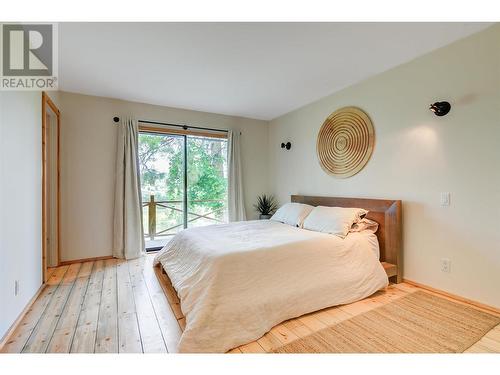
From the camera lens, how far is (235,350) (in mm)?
1609

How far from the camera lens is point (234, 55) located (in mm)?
2418

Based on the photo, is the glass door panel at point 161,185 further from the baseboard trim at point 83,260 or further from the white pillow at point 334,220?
the white pillow at point 334,220

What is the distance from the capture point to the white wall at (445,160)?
2047 millimetres

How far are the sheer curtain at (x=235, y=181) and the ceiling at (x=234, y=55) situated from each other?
105 centimetres

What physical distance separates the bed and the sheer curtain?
157cm

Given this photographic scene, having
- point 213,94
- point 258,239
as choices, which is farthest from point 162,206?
point 258,239

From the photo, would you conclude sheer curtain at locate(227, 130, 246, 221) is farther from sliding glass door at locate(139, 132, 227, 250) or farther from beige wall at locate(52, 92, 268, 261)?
beige wall at locate(52, 92, 268, 261)

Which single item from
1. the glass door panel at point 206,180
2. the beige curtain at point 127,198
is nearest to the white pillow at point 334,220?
the glass door panel at point 206,180

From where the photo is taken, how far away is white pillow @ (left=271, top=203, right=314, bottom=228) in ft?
10.6

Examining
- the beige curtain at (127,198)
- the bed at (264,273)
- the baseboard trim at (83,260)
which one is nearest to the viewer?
the bed at (264,273)

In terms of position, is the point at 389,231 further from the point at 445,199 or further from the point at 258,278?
the point at 258,278
